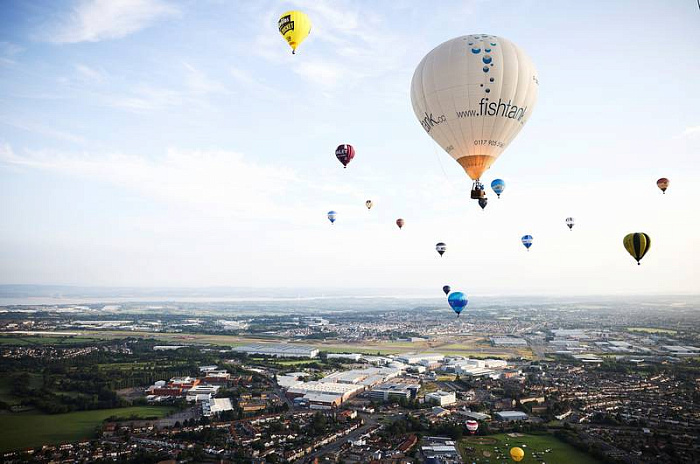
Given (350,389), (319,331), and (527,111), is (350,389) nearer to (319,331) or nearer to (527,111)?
(527,111)

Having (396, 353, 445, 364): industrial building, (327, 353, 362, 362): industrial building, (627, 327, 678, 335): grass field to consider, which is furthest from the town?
(627, 327, 678, 335): grass field

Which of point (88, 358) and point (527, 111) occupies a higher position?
point (527, 111)

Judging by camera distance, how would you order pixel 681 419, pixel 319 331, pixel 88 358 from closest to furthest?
pixel 681 419
pixel 88 358
pixel 319 331

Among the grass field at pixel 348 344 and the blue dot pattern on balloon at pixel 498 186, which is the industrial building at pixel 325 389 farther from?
the grass field at pixel 348 344

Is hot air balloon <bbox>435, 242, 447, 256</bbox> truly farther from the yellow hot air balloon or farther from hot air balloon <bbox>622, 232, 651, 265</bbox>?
the yellow hot air balloon

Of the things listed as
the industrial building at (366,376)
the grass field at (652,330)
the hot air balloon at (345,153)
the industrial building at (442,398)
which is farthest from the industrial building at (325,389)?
the grass field at (652,330)

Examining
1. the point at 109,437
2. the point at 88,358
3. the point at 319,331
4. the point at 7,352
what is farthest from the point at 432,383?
the point at 319,331
